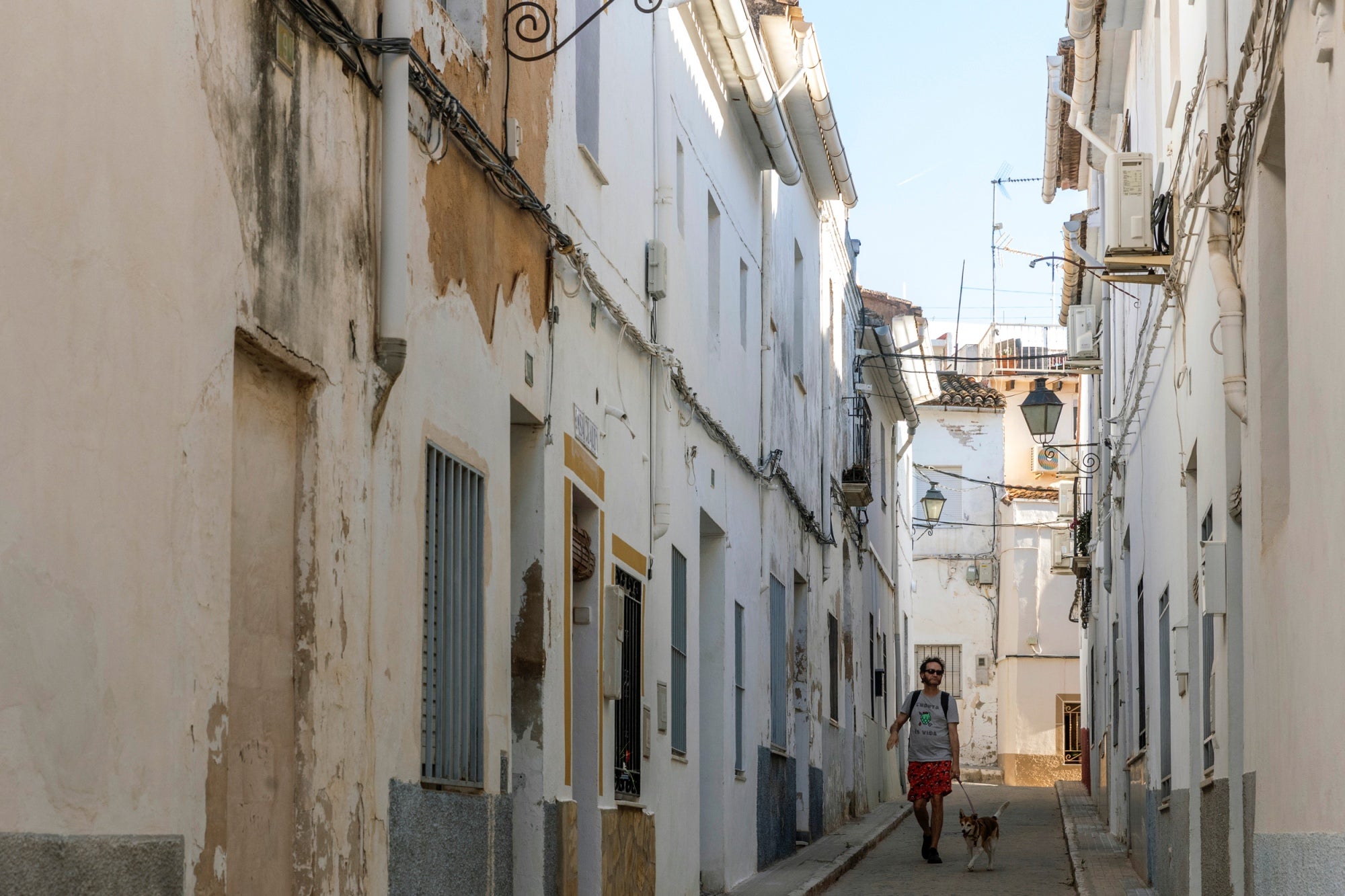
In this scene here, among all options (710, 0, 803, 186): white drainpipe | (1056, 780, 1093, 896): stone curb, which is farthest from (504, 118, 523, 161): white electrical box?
(1056, 780, 1093, 896): stone curb

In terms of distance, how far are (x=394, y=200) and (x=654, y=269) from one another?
198 inches

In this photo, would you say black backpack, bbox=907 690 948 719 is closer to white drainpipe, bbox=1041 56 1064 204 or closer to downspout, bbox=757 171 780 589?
downspout, bbox=757 171 780 589

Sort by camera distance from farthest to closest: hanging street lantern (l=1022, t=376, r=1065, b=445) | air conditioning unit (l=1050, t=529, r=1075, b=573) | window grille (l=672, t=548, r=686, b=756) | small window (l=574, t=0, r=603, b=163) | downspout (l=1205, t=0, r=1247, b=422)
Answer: air conditioning unit (l=1050, t=529, r=1075, b=573) < hanging street lantern (l=1022, t=376, r=1065, b=445) < window grille (l=672, t=548, r=686, b=756) < small window (l=574, t=0, r=603, b=163) < downspout (l=1205, t=0, r=1247, b=422)

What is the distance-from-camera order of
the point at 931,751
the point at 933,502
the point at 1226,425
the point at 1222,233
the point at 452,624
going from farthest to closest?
the point at 933,502 → the point at 931,751 → the point at 1226,425 → the point at 1222,233 → the point at 452,624

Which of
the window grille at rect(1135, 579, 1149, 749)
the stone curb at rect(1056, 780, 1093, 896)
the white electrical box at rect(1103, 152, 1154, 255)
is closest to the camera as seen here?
the white electrical box at rect(1103, 152, 1154, 255)

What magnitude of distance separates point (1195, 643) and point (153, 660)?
7207 millimetres

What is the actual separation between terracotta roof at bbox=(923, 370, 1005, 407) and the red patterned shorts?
87.1 ft

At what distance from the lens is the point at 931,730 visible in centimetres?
1559

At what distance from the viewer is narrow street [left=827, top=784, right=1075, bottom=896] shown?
13609 mm

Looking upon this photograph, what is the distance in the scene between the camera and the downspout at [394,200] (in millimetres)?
6539

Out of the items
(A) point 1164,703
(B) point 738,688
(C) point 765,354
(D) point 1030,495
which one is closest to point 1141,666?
(A) point 1164,703

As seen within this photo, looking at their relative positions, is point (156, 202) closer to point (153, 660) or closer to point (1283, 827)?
point (153, 660)

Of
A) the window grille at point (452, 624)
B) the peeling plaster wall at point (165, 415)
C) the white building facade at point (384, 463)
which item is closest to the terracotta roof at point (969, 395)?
the white building facade at point (384, 463)

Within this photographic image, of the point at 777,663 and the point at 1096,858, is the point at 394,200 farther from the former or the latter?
the point at 777,663
